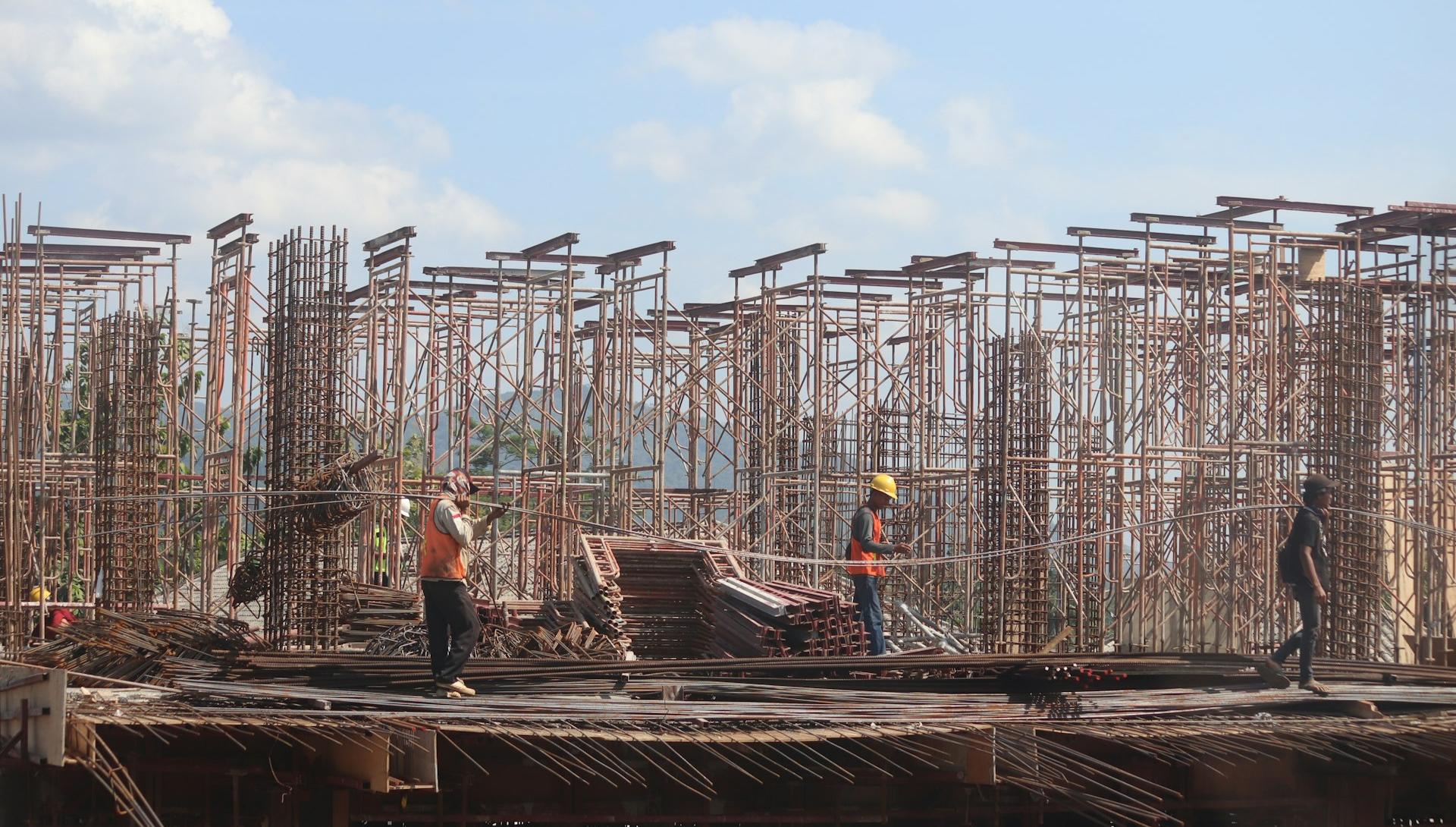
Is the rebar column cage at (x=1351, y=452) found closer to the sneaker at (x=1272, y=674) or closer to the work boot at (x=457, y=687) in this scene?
the sneaker at (x=1272, y=674)

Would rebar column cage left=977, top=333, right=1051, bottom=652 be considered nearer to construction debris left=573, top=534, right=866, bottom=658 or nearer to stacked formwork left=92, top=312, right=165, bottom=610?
construction debris left=573, top=534, right=866, bottom=658

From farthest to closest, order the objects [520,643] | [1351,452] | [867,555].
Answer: [1351,452] → [867,555] → [520,643]

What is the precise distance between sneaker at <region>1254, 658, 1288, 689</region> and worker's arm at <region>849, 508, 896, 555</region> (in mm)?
3241

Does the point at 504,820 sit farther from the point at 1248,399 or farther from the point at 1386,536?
the point at 1386,536

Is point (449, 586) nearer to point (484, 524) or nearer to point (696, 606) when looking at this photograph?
point (484, 524)

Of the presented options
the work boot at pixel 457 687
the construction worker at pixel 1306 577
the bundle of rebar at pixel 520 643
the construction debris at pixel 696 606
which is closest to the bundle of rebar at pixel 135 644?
the bundle of rebar at pixel 520 643

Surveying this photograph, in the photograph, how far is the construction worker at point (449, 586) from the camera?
1074cm

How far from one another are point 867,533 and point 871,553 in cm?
19

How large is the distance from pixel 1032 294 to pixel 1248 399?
5.23 metres

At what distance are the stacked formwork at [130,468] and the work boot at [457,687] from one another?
11.3m

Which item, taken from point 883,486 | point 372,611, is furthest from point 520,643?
point 372,611

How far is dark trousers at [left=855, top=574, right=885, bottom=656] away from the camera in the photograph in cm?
1450

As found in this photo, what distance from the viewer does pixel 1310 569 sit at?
1211 centimetres

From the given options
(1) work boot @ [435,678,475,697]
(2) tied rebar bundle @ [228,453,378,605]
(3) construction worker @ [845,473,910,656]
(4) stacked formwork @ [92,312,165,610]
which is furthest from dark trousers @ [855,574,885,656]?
(4) stacked formwork @ [92,312,165,610]
